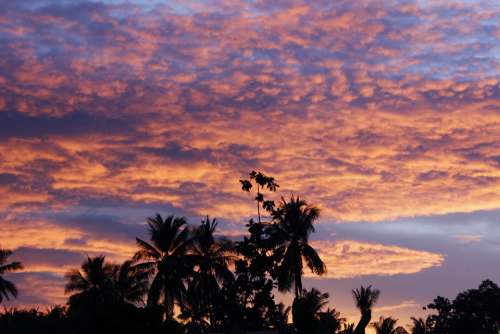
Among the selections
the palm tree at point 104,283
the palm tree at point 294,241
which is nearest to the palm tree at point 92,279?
the palm tree at point 104,283

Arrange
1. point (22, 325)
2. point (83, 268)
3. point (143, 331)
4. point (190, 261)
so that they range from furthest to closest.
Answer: point (83, 268) < point (190, 261) < point (22, 325) < point (143, 331)

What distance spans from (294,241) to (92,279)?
2350cm

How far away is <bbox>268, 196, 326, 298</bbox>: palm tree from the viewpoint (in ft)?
237

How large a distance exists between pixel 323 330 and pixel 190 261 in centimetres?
2818

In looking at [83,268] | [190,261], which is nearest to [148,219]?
[190,261]

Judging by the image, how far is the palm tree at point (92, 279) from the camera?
80.1m

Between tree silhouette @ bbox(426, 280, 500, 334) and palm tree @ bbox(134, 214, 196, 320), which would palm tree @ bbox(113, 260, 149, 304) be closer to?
palm tree @ bbox(134, 214, 196, 320)

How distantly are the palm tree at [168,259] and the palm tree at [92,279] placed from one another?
24.9ft

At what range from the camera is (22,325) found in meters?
61.3

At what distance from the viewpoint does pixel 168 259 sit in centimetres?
7456

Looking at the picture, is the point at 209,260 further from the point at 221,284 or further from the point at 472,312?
the point at 472,312

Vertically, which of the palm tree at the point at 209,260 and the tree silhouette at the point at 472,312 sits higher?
the palm tree at the point at 209,260

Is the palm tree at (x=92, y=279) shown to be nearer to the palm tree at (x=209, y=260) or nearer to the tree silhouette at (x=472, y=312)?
the palm tree at (x=209, y=260)

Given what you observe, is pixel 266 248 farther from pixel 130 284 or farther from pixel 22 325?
pixel 22 325
